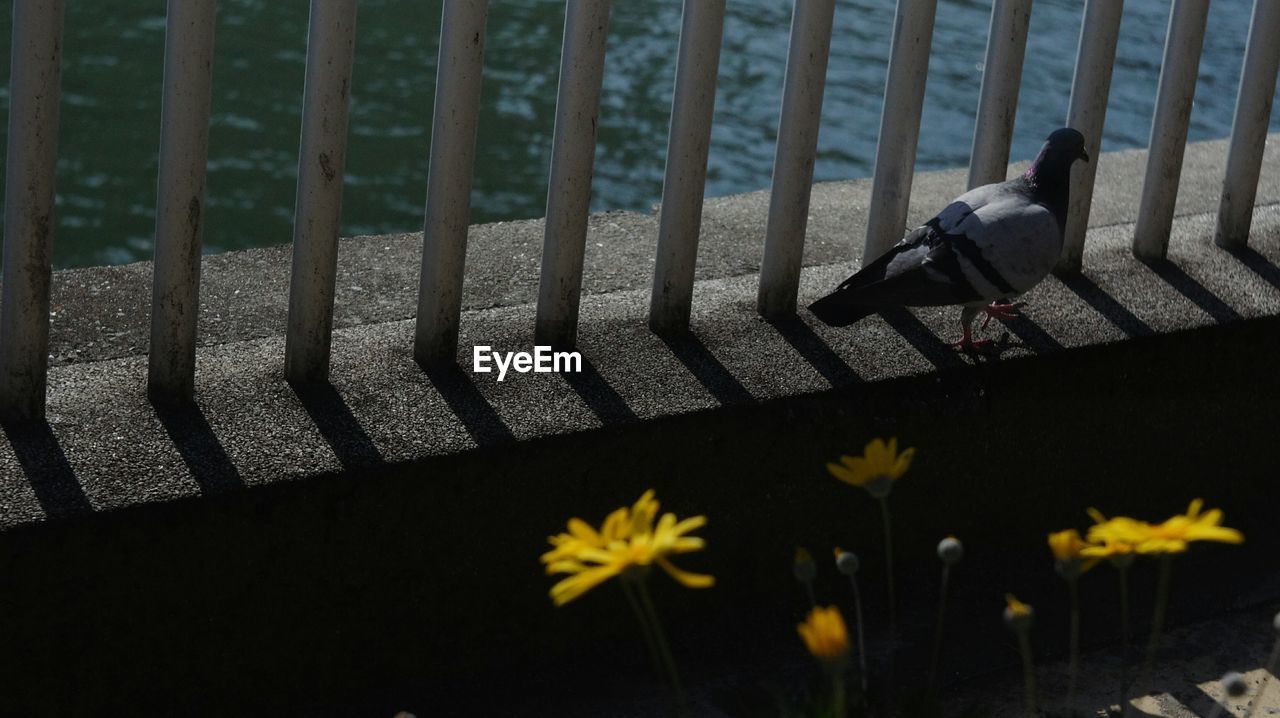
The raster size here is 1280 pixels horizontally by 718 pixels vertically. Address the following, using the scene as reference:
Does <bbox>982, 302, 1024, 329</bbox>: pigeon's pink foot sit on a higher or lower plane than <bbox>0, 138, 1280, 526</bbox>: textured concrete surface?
higher

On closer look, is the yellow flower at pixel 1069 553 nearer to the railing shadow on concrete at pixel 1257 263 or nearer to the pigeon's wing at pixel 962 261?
the pigeon's wing at pixel 962 261

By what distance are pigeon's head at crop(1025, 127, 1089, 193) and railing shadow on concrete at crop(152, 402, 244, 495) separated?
1.53 metres

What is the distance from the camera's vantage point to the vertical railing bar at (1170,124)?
3094 millimetres

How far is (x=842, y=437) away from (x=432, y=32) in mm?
4189

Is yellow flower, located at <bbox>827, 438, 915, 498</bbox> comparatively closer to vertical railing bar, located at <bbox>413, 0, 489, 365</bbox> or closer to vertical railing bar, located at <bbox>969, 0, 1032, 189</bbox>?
vertical railing bar, located at <bbox>413, 0, 489, 365</bbox>

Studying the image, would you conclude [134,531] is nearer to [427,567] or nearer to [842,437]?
[427,567]

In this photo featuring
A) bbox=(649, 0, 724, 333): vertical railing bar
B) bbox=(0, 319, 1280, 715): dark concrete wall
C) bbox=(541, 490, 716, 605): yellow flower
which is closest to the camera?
bbox=(541, 490, 716, 605): yellow flower

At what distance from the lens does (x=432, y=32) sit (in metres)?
6.48

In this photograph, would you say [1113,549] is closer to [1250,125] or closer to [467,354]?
[467,354]

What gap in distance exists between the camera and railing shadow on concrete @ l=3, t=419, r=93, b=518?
2195 millimetres

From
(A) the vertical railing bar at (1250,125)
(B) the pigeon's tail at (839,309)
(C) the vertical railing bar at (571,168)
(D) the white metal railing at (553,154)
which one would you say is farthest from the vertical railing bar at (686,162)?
(A) the vertical railing bar at (1250,125)

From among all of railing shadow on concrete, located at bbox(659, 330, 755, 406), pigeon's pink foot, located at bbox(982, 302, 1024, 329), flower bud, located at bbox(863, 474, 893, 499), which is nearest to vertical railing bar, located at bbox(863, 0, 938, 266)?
pigeon's pink foot, located at bbox(982, 302, 1024, 329)

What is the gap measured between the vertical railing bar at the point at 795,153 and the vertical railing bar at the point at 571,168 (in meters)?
0.35

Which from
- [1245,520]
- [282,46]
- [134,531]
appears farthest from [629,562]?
[282,46]
